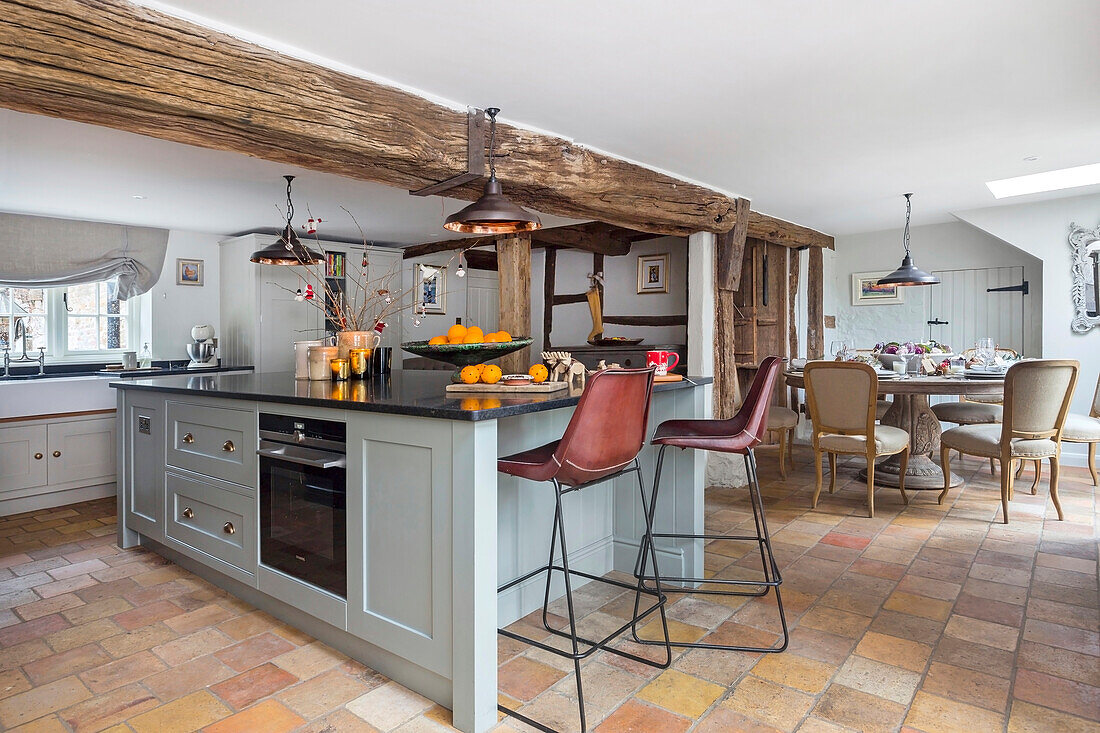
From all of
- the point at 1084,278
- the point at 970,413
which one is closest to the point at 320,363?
the point at 970,413

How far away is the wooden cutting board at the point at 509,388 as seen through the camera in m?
2.32

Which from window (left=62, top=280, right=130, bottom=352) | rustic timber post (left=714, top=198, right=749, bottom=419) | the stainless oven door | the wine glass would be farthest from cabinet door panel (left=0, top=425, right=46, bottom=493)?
the wine glass

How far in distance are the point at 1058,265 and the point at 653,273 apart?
347cm

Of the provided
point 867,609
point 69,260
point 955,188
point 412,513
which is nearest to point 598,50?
point 412,513

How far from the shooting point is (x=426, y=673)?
79.9 inches

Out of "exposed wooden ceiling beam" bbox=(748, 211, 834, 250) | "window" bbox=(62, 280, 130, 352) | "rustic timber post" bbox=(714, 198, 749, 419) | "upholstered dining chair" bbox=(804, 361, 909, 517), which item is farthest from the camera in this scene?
"exposed wooden ceiling beam" bbox=(748, 211, 834, 250)

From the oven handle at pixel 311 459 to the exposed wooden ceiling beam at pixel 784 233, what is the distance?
4400 mm

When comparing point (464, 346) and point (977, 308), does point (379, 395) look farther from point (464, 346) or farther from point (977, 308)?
point (977, 308)

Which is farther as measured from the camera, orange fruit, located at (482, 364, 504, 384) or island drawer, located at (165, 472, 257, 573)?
island drawer, located at (165, 472, 257, 573)

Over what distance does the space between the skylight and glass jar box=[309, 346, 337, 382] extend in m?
4.86

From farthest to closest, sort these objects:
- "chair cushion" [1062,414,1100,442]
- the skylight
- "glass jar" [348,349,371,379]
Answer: the skylight, "chair cushion" [1062,414,1100,442], "glass jar" [348,349,371,379]

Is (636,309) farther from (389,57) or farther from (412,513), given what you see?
(412,513)

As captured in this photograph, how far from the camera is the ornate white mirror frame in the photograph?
5.34m

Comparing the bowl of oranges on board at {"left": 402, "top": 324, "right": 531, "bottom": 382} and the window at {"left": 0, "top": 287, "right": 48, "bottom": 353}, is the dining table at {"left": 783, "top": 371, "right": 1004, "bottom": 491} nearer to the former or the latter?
the bowl of oranges on board at {"left": 402, "top": 324, "right": 531, "bottom": 382}
